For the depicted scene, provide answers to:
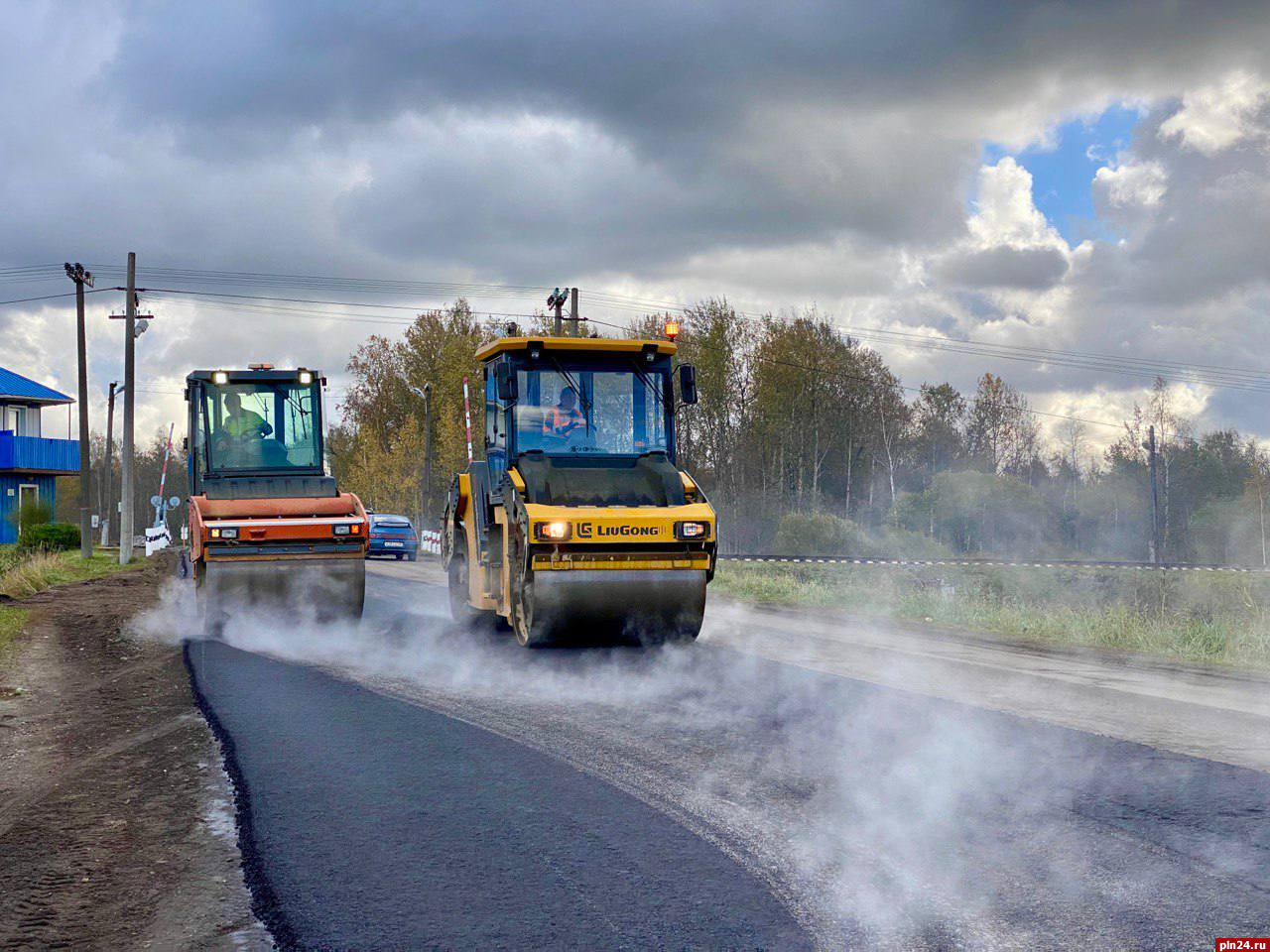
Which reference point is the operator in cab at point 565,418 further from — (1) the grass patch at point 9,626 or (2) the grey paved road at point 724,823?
(1) the grass patch at point 9,626

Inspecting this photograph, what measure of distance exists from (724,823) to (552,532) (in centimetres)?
540

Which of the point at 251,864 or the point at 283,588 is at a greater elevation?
the point at 283,588

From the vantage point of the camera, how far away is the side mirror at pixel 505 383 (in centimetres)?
1165

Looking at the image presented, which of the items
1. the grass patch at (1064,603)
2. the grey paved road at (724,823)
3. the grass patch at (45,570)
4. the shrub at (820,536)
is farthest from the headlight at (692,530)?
the shrub at (820,536)

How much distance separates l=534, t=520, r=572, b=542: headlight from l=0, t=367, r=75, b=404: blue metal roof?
4193cm

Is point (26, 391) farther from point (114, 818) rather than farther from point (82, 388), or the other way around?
point (114, 818)

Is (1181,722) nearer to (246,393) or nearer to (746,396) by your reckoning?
(246,393)

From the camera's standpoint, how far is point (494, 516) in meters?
12.4

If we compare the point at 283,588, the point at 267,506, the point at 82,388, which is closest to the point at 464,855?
the point at 283,588

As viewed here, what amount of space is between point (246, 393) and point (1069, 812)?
521 inches

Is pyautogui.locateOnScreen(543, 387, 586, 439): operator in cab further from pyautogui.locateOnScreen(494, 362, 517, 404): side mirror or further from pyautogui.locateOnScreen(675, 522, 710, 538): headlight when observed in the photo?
pyautogui.locateOnScreen(675, 522, 710, 538): headlight

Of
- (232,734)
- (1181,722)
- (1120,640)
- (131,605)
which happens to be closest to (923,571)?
(1120,640)

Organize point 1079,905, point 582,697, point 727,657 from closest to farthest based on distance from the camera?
point 1079,905 → point 582,697 → point 727,657

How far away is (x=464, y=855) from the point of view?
5.18 m
